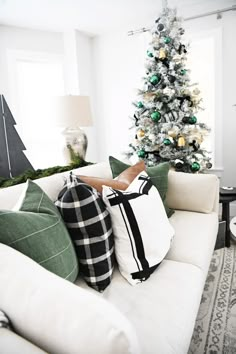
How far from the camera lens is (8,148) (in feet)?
6.42

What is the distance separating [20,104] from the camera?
3271 mm

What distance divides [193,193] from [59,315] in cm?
151

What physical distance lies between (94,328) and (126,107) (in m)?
3.50

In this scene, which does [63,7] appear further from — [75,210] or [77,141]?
[75,210]

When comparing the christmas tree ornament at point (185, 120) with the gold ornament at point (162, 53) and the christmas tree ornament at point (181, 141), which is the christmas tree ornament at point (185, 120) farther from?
the gold ornament at point (162, 53)

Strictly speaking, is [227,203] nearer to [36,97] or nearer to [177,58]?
[177,58]

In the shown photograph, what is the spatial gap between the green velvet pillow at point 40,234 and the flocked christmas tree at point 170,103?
1906 mm

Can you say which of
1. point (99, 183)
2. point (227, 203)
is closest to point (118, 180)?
point (99, 183)

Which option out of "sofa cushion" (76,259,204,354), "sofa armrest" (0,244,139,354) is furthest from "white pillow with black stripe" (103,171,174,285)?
"sofa armrest" (0,244,139,354)

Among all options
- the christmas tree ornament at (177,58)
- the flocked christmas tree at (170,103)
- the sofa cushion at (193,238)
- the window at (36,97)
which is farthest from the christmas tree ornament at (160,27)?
the sofa cushion at (193,238)

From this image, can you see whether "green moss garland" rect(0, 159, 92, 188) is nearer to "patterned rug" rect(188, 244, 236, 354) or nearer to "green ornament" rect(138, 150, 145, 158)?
"green ornament" rect(138, 150, 145, 158)

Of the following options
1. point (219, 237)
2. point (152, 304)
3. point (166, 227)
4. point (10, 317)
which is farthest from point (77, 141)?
point (10, 317)

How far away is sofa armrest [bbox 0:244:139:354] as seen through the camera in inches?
19.2

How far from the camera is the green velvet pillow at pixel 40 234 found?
0.82 meters
